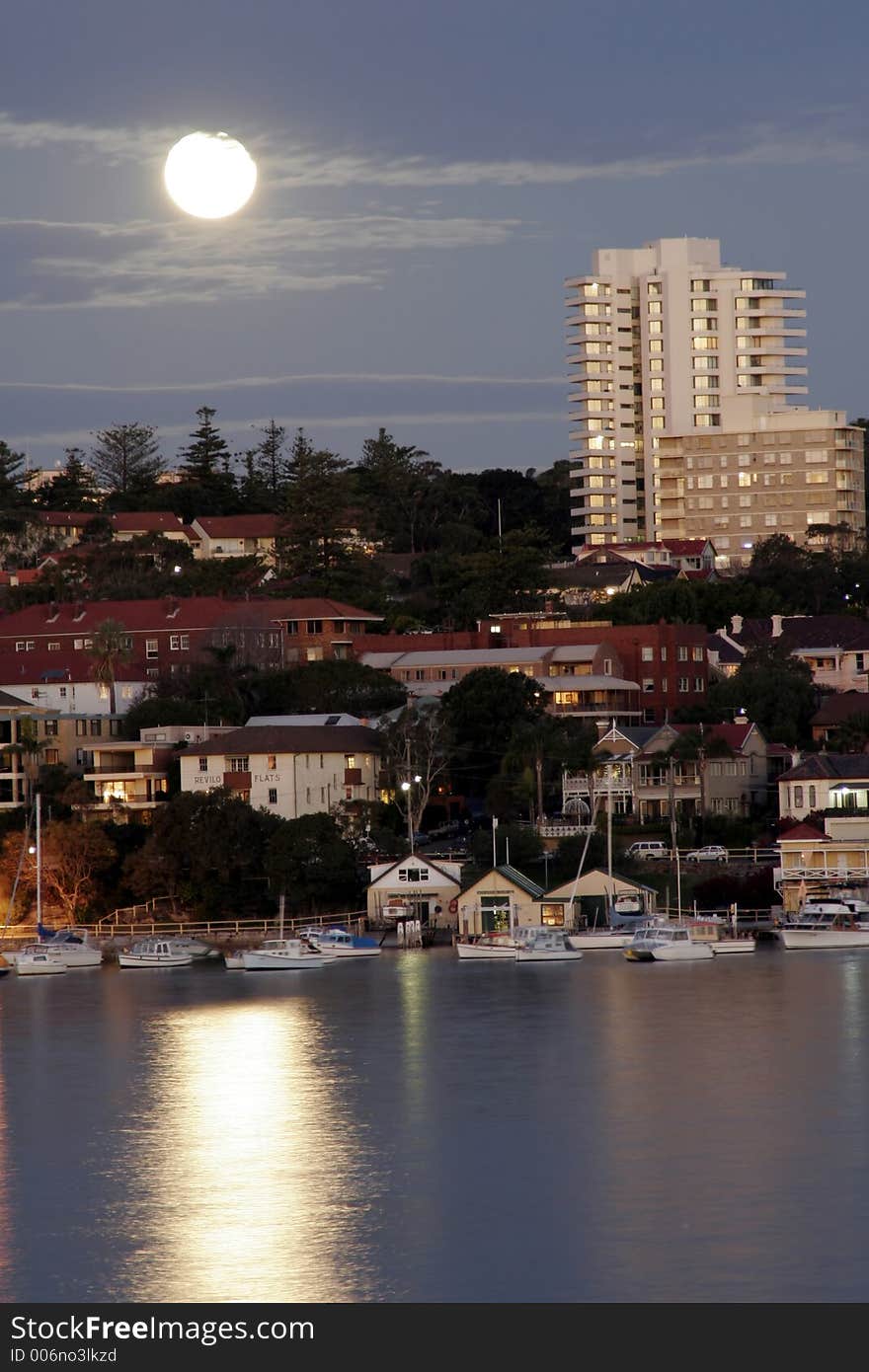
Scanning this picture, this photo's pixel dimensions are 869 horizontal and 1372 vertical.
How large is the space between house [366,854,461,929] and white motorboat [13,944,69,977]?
10450mm

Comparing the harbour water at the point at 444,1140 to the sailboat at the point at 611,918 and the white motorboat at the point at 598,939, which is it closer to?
the white motorboat at the point at 598,939

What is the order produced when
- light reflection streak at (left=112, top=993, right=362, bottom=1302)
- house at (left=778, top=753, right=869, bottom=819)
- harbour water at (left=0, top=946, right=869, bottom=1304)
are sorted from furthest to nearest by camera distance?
house at (left=778, top=753, right=869, bottom=819)
harbour water at (left=0, top=946, right=869, bottom=1304)
light reflection streak at (left=112, top=993, right=362, bottom=1302)

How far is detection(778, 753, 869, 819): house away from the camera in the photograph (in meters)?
80.4

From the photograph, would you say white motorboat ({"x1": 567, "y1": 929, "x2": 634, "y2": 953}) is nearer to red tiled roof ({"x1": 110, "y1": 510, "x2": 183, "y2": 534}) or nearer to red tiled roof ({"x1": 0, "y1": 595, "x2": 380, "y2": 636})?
red tiled roof ({"x1": 0, "y1": 595, "x2": 380, "y2": 636})

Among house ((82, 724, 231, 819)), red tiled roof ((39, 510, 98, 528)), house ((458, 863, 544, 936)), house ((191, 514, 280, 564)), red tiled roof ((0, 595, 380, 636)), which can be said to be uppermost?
red tiled roof ((39, 510, 98, 528))

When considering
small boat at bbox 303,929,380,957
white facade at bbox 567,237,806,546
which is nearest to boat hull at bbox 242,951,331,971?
small boat at bbox 303,929,380,957

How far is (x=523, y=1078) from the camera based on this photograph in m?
49.6

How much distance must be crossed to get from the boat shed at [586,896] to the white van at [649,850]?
349 centimetres

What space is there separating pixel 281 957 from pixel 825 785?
20.4 metres

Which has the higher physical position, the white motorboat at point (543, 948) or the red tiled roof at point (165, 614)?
the red tiled roof at point (165, 614)

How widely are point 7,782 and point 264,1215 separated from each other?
57.0 m

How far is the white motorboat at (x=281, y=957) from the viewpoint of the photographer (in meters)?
73.1

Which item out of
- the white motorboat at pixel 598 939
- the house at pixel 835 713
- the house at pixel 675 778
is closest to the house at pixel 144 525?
the house at pixel 835 713
